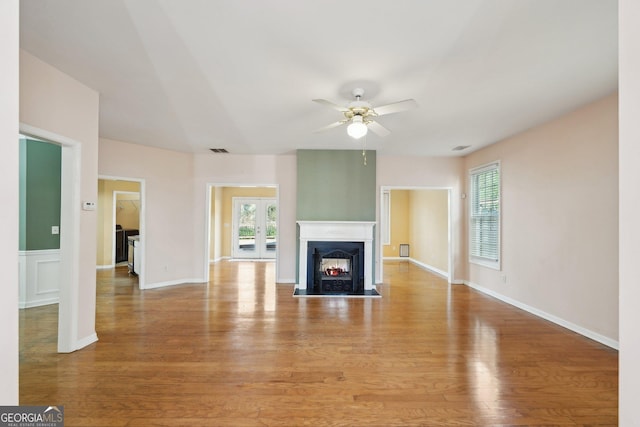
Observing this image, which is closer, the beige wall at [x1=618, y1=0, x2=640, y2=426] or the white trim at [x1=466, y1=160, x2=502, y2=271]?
the beige wall at [x1=618, y1=0, x2=640, y2=426]

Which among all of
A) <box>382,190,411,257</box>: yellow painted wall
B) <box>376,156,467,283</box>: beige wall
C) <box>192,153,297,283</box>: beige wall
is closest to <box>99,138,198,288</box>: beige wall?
<box>192,153,297,283</box>: beige wall

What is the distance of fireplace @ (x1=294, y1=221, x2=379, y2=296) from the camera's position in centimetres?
553

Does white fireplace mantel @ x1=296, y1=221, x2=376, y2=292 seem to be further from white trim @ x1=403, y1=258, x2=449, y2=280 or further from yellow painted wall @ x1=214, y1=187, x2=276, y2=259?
yellow painted wall @ x1=214, y1=187, x2=276, y2=259

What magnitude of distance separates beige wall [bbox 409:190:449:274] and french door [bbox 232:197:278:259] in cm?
439

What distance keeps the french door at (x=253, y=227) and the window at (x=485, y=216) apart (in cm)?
580

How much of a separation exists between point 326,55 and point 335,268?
405 cm

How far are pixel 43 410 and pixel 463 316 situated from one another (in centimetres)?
435

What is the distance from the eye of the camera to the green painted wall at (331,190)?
18.9ft

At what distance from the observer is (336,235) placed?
558cm

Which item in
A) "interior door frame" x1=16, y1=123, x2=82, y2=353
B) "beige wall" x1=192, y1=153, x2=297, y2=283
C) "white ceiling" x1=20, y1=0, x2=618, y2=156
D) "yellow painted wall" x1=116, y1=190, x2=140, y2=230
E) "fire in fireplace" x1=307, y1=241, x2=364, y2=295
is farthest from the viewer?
"yellow painted wall" x1=116, y1=190, x2=140, y2=230

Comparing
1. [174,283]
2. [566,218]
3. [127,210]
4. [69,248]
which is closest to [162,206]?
[174,283]

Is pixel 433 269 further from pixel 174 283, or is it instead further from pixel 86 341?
pixel 86 341

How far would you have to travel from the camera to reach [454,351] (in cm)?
302
